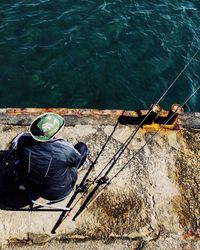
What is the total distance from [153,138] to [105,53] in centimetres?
469

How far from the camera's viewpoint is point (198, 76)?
10656mm

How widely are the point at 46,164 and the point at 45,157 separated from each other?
110 mm

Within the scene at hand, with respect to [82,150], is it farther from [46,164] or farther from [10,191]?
[10,191]

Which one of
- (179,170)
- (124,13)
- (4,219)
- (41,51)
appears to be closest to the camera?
(4,219)

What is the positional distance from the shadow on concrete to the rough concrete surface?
15 cm

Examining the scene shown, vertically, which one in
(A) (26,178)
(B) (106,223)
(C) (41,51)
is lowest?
(C) (41,51)

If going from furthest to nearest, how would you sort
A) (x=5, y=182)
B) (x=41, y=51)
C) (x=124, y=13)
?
(x=124, y=13)
(x=41, y=51)
(x=5, y=182)

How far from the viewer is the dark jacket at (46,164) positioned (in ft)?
15.7

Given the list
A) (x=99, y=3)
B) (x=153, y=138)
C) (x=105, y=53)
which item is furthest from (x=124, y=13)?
(x=153, y=138)

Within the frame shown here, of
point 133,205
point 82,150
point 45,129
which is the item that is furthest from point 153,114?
point 45,129

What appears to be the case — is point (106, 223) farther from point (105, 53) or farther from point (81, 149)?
point (105, 53)

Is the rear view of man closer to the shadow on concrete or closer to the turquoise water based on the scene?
the shadow on concrete

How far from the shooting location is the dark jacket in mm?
4789

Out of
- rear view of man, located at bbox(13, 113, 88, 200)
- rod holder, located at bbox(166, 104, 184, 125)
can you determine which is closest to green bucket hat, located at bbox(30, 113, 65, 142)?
rear view of man, located at bbox(13, 113, 88, 200)
